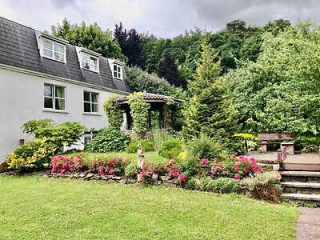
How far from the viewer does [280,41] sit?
1817 cm

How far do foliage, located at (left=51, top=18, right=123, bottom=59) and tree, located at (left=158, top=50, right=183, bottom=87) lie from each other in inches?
249

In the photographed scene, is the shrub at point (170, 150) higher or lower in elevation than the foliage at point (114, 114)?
lower

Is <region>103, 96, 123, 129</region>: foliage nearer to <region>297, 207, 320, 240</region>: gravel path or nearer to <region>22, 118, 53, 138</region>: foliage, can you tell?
<region>22, 118, 53, 138</region>: foliage

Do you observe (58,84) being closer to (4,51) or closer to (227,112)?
(4,51)

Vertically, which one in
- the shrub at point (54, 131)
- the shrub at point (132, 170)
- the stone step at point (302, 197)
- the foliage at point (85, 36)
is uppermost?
the foliage at point (85, 36)

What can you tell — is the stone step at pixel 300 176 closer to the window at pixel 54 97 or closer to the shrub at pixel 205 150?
the shrub at pixel 205 150

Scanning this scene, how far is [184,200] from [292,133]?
10547mm

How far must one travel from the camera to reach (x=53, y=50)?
1823cm

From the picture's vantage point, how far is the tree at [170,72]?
115 feet

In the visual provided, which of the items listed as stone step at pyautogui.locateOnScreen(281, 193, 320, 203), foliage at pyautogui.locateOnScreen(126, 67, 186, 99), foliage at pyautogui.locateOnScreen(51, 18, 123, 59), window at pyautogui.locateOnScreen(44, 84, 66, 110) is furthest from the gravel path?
foliage at pyautogui.locateOnScreen(51, 18, 123, 59)

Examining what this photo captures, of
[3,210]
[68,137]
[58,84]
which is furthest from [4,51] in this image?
[3,210]

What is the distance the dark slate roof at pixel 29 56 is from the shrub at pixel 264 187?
12562 millimetres

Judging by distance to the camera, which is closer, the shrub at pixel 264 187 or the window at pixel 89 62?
the shrub at pixel 264 187

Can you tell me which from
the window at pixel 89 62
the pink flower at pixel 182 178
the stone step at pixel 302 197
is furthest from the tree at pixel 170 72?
the stone step at pixel 302 197
